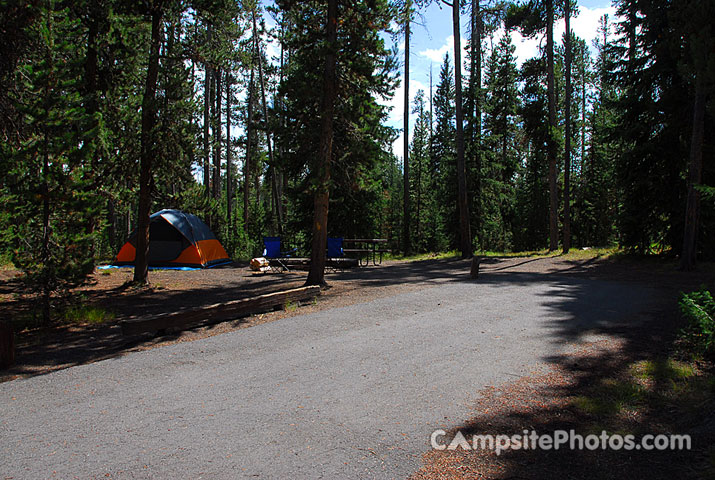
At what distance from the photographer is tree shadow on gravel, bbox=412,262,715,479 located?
10.2 ft

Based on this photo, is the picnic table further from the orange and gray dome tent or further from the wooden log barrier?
the wooden log barrier

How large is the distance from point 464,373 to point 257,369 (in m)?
2.42

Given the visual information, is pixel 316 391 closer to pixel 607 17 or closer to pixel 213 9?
pixel 213 9

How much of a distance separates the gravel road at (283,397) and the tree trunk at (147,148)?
6051 mm

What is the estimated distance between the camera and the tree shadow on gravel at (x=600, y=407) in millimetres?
3098

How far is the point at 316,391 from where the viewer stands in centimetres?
448

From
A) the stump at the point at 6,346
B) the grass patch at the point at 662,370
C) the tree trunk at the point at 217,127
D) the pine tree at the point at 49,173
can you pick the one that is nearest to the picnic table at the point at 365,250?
the pine tree at the point at 49,173

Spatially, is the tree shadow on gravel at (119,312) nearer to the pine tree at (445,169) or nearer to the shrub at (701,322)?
the shrub at (701,322)

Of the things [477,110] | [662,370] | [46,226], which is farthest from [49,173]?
[477,110]

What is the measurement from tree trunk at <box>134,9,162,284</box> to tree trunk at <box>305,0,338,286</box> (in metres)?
4.13

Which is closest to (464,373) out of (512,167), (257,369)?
(257,369)

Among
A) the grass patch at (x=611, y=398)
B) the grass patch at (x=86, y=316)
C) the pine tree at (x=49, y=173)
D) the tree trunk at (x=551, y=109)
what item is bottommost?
the grass patch at (x=611, y=398)
